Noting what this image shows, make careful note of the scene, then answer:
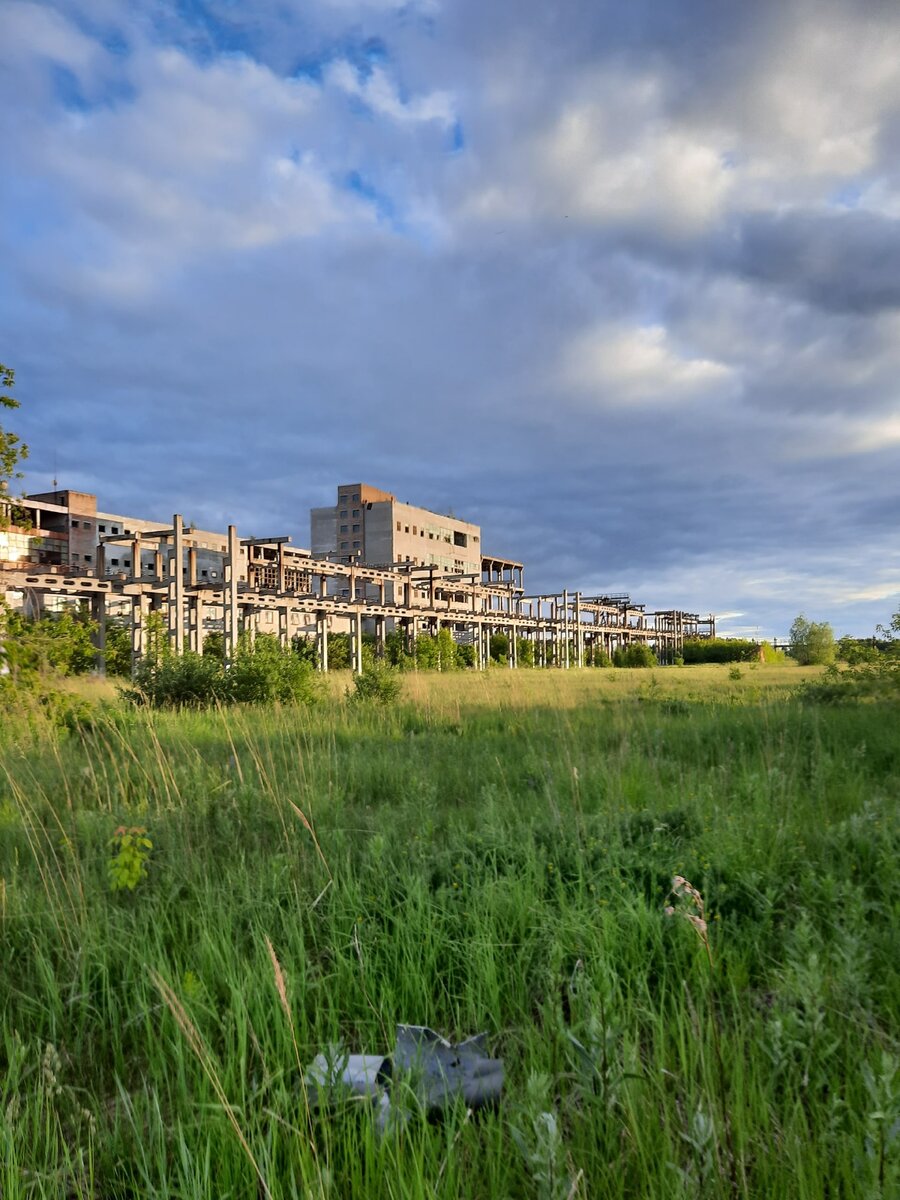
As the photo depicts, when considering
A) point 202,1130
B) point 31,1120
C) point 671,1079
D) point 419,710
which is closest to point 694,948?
point 671,1079

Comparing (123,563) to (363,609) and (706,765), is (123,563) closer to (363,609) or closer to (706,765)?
(363,609)

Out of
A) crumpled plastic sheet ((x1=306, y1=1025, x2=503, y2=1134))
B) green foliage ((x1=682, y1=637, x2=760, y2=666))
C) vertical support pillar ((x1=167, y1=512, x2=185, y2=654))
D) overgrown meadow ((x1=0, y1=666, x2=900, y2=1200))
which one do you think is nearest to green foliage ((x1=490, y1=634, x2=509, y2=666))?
green foliage ((x1=682, y1=637, x2=760, y2=666))

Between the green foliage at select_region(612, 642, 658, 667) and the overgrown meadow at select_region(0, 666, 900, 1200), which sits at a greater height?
the green foliage at select_region(612, 642, 658, 667)

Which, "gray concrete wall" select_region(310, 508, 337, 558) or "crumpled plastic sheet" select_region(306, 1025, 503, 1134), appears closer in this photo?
"crumpled plastic sheet" select_region(306, 1025, 503, 1134)

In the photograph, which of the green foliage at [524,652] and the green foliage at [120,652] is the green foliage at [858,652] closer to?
the green foliage at [120,652]

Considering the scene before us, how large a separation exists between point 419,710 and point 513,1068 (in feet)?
30.6

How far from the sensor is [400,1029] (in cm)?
235

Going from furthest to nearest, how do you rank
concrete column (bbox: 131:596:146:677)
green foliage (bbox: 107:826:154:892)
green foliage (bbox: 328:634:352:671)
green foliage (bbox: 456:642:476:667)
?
green foliage (bbox: 456:642:476:667), green foliage (bbox: 328:634:352:671), concrete column (bbox: 131:596:146:677), green foliage (bbox: 107:826:154:892)

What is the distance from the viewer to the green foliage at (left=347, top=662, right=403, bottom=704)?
13.5m

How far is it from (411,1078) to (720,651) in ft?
279

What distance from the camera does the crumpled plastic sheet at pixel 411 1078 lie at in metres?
1.99

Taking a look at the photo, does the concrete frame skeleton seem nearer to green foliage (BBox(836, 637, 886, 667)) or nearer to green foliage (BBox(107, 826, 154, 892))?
green foliage (BBox(107, 826, 154, 892))

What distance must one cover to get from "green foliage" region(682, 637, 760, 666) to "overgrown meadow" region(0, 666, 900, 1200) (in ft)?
249

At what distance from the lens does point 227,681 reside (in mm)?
14484
